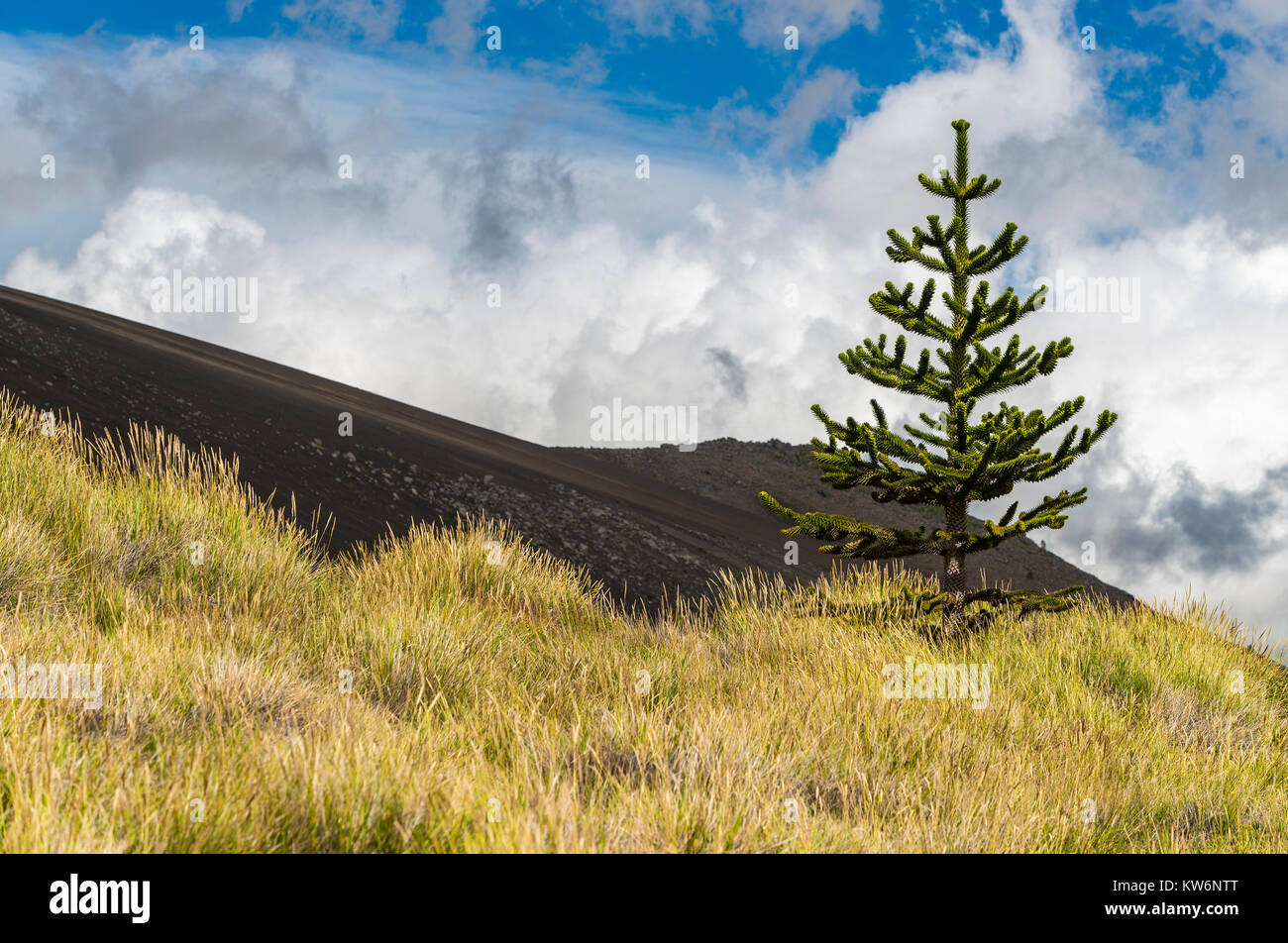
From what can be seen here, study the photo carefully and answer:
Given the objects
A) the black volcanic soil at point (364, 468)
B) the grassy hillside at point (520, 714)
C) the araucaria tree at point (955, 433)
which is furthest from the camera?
the black volcanic soil at point (364, 468)

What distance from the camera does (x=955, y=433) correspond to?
8.15 m

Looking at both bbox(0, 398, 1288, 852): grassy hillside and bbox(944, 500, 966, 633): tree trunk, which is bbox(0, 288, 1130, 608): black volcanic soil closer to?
bbox(0, 398, 1288, 852): grassy hillside

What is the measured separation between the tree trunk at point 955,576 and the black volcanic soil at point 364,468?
4.29m

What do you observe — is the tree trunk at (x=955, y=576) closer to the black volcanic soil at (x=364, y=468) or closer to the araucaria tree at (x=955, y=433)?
the araucaria tree at (x=955, y=433)

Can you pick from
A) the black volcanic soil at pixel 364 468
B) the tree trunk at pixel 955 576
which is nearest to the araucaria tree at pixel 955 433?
the tree trunk at pixel 955 576

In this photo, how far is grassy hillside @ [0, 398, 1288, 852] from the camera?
3.39m

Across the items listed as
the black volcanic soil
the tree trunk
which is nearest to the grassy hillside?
the tree trunk

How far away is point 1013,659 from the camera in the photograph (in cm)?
819

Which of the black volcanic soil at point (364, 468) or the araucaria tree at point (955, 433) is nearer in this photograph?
the araucaria tree at point (955, 433)

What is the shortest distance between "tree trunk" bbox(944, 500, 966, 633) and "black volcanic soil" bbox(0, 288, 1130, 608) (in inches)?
169

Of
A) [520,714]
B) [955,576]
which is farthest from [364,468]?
[520,714]

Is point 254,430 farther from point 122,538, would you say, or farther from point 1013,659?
point 1013,659

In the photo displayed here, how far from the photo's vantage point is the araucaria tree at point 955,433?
8.09m
